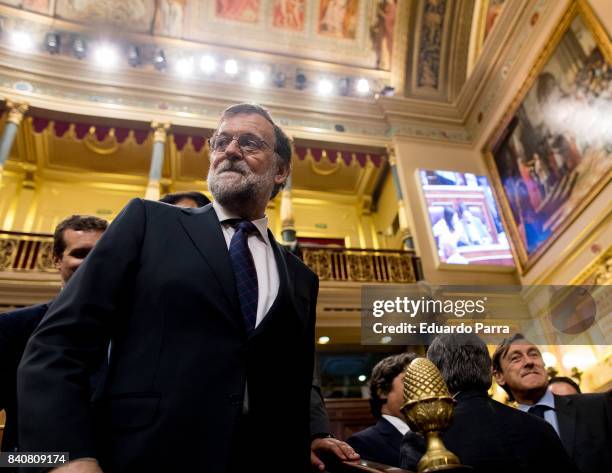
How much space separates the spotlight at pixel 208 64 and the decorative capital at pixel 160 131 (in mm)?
1815

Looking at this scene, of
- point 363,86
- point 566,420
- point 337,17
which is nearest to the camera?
point 566,420

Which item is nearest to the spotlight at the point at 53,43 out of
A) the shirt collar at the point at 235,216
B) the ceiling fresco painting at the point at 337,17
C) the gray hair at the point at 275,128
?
the ceiling fresco painting at the point at 337,17

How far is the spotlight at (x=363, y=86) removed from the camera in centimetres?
1180

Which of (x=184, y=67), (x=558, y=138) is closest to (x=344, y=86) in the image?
(x=184, y=67)

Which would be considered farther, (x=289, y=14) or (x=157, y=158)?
(x=289, y=14)

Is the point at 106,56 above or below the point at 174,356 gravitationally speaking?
above

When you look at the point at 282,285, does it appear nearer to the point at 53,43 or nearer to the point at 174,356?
the point at 174,356

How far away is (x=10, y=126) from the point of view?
29.4ft

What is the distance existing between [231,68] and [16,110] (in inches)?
182

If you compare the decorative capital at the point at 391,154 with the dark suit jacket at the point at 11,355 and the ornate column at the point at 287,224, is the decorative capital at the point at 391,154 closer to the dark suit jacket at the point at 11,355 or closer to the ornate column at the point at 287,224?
the ornate column at the point at 287,224

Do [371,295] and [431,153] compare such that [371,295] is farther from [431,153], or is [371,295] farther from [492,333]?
[431,153]

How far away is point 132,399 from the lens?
3.52 ft

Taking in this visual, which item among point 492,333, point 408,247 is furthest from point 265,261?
point 408,247

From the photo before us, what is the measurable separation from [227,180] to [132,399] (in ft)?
2.63
